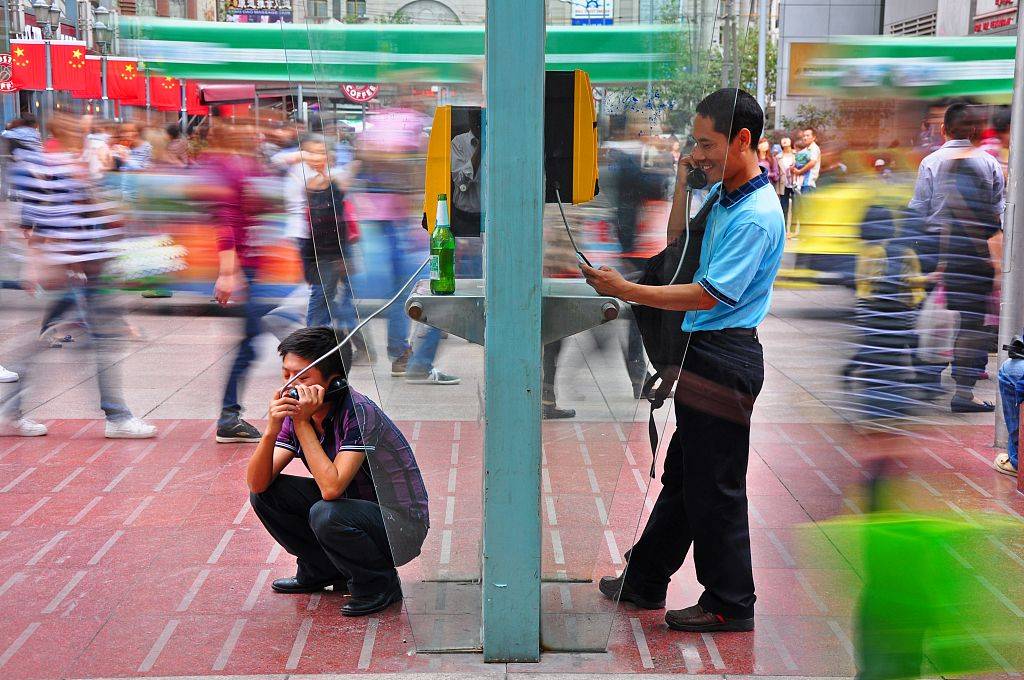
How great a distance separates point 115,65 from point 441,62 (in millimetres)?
16370

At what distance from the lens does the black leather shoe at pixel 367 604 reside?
3.64 metres

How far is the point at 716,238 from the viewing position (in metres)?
3.27

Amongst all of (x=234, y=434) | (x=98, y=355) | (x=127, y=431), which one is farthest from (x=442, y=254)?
(x=98, y=355)

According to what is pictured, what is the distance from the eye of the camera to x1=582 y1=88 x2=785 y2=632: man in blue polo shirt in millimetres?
3164

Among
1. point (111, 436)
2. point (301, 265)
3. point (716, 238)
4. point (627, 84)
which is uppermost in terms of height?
point (627, 84)

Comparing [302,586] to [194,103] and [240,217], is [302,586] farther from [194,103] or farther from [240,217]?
[194,103]

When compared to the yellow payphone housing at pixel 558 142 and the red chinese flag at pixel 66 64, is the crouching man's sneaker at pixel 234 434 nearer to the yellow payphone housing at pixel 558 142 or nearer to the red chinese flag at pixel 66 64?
the yellow payphone housing at pixel 558 142

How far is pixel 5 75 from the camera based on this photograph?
1830cm

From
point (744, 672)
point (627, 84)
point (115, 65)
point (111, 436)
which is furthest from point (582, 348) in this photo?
Result: point (115, 65)

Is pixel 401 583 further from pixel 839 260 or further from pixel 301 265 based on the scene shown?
pixel 301 265

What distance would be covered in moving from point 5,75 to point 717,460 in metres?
17.9

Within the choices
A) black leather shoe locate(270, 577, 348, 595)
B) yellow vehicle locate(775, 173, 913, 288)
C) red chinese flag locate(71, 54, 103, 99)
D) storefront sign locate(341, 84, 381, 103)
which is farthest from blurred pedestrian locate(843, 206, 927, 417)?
red chinese flag locate(71, 54, 103, 99)

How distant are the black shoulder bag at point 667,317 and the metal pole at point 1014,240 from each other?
274 centimetres

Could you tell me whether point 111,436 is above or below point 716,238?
below
